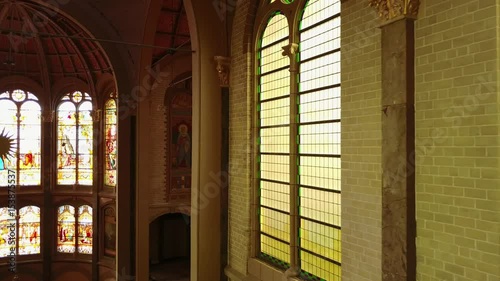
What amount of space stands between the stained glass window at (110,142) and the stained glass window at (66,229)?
8.47 ft

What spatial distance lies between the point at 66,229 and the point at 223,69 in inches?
584

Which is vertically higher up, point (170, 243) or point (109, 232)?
point (109, 232)

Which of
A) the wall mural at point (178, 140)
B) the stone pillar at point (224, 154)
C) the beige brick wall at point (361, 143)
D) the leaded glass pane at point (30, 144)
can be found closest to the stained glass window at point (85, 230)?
the leaded glass pane at point (30, 144)

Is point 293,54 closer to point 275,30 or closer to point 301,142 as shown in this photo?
point 275,30

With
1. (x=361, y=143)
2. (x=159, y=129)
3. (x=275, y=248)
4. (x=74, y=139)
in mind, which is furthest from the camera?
(x=74, y=139)

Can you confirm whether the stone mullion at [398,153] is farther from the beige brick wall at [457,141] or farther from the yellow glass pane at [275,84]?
the yellow glass pane at [275,84]

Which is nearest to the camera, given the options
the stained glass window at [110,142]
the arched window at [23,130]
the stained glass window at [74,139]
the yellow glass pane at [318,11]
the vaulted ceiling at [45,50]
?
the yellow glass pane at [318,11]

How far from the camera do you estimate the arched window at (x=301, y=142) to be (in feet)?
22.6

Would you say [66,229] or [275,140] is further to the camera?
[66,229]

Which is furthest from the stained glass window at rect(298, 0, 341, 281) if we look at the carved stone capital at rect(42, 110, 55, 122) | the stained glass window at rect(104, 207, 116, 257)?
the carved stone capital at rect(42, 110, 55, 122)

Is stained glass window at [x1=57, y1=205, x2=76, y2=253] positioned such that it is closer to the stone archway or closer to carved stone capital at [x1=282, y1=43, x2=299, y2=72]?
the stone archway

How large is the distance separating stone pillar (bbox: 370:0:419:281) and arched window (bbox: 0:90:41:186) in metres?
19.2

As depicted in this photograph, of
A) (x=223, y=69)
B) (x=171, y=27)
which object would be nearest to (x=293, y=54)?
(x=223, y=69)

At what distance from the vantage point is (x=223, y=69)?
31.6 ft
